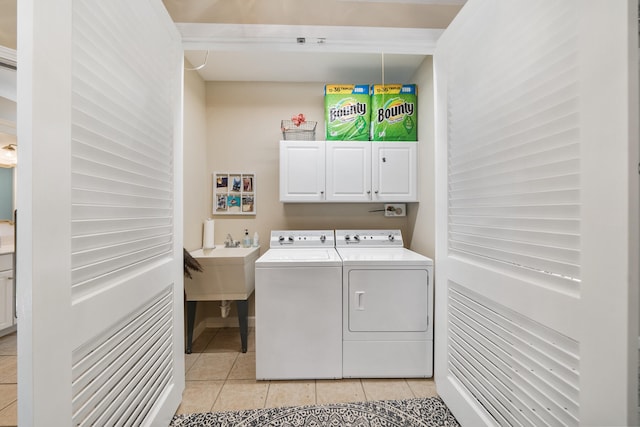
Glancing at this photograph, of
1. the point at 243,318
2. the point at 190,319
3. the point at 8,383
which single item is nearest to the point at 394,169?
the point at 243,318

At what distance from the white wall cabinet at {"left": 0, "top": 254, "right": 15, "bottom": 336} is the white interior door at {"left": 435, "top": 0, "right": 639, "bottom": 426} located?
2.80m

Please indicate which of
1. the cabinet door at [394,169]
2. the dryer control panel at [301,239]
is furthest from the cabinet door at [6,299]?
the cabinet door at [394,169]

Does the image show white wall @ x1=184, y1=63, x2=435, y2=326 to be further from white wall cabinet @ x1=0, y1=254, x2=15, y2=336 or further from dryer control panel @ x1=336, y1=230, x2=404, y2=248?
white wall cabinet @ x1=0, y1=254, x2=15, y2=336

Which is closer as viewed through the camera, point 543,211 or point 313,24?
point 543,211

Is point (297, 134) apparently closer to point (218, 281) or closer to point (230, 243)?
point (230, 243)

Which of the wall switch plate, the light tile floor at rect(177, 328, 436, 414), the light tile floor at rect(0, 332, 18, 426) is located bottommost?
the light tile floor at rect(177, 328, 436, 414)

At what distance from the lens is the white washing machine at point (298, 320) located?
193 cm

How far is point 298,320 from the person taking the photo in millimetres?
1939

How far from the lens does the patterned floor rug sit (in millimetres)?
1572

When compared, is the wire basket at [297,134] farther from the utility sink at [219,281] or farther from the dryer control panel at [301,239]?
the utility sink at [219,281]

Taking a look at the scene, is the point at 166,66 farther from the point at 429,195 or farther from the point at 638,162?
the point at 429,195

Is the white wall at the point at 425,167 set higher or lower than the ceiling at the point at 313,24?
lower

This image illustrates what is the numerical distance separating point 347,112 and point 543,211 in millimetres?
1974

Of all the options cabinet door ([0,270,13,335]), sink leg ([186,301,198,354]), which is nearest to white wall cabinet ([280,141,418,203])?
sink leg ([186,301,198,354])
